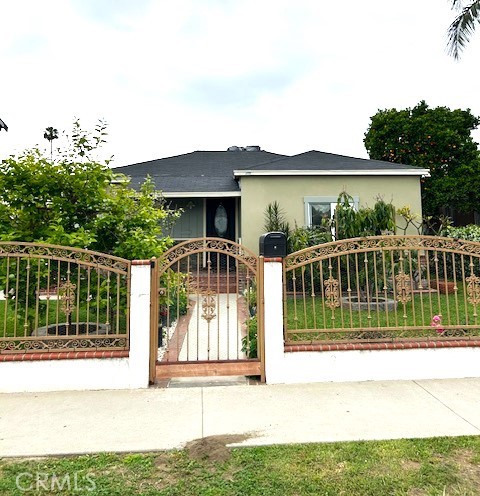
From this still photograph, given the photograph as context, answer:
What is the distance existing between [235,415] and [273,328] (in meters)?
1.21

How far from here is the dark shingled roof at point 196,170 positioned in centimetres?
1338

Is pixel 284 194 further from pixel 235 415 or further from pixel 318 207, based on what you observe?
pixel 235 415

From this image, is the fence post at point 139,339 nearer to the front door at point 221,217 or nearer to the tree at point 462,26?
the front door at point 221,217

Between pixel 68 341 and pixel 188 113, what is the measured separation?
15954 millimetres

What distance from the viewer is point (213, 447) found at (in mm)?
2969

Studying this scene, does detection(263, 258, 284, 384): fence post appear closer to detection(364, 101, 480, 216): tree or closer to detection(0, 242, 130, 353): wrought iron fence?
detection(0, 242, 130, 353): wrought iron fence

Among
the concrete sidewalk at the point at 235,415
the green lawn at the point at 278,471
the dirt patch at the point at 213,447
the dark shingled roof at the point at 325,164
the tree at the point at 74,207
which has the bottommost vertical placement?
Result: the green lawn at the point at 278,471

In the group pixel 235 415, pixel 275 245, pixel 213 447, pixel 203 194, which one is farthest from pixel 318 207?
pixel 213 447

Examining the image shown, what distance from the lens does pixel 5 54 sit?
9.43 metres

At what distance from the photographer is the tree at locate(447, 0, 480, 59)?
1193 centimetres

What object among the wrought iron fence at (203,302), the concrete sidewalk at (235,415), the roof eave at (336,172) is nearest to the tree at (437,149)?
the roof eave at (336,172)

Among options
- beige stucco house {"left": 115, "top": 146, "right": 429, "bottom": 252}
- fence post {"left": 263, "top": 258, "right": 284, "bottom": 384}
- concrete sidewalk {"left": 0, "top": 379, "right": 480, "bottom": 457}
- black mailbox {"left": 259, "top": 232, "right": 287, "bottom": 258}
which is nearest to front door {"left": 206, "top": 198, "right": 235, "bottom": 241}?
beige stucco house {"left": 115, "top": 146, "right": 429, "bottom": 252}

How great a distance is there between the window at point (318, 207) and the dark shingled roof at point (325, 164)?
102cm

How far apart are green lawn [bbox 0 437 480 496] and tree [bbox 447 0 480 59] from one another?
44.0 feet
